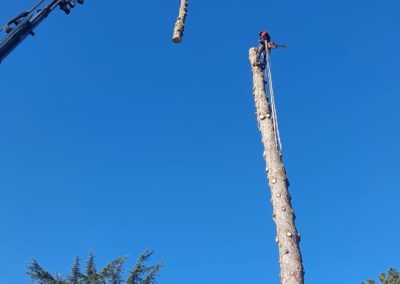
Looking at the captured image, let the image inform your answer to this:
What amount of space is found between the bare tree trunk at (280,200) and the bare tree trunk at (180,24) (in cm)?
175

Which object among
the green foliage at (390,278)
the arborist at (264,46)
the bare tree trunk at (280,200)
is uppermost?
→ the green foliage at (390,278)

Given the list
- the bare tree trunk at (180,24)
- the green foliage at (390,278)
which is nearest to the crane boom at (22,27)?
the bare tree trunk at (180,24)

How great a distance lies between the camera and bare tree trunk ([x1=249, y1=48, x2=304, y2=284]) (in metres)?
5.88

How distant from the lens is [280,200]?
6629 mm

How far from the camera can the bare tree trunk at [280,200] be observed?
588 centimetres

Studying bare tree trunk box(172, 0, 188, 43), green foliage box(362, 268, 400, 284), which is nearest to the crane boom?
bare tree trunk box(172, 0, 188, 43)

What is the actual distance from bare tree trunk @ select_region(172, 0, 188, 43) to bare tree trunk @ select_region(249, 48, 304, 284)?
1.75m

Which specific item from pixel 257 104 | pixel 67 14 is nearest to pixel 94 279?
pixel 67 14

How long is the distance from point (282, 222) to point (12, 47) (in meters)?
7.28

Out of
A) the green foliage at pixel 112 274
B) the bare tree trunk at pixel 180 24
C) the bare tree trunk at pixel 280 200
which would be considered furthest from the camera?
the green foliage at pixel 112 274

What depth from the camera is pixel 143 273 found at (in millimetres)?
19750

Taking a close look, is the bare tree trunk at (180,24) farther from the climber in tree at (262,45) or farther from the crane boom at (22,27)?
the crane boom at (22,27)

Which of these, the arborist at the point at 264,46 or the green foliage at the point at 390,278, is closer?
Result: the arborist at the point at 264,46

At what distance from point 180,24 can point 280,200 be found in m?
4.49
